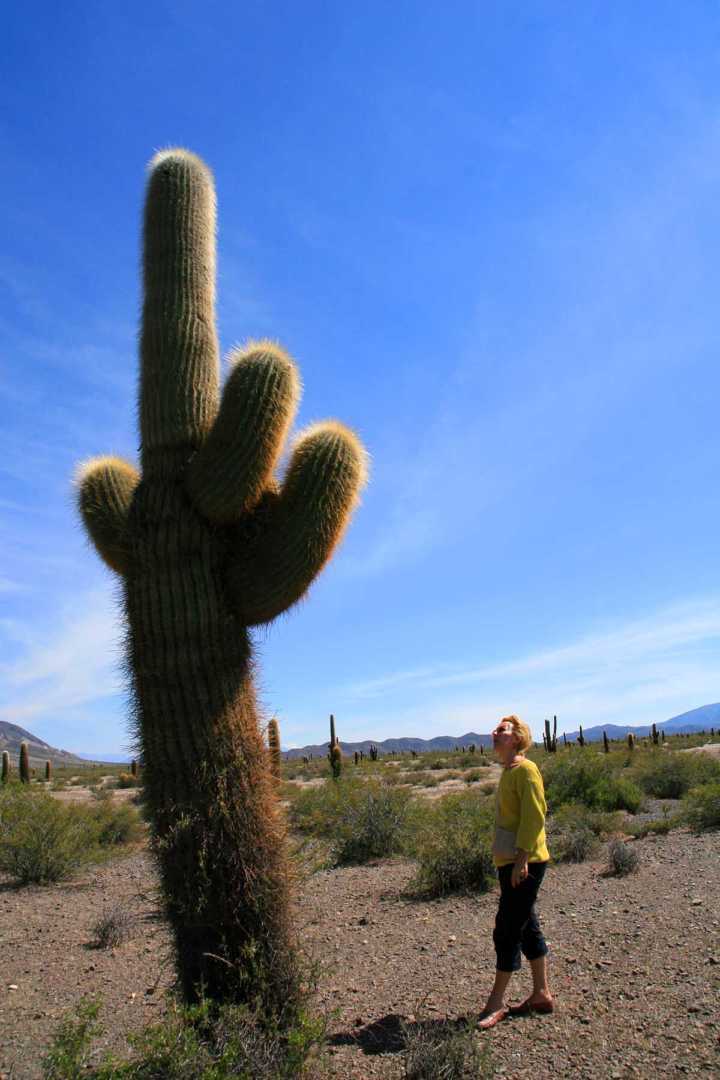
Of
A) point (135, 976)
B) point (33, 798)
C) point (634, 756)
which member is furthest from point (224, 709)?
point (634, 756)

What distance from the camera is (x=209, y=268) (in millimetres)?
6191

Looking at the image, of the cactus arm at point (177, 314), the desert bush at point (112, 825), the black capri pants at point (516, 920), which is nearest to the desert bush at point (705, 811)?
the black capri pants at point (516, 920)

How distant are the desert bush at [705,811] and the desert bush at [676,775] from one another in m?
4.87

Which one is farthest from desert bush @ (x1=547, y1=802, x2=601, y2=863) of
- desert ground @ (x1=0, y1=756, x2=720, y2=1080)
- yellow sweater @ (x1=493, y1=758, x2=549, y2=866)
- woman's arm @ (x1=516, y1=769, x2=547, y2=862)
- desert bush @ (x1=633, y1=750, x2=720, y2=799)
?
woman's arm @ (x1=516, y1=769, x2=547, y2=862)

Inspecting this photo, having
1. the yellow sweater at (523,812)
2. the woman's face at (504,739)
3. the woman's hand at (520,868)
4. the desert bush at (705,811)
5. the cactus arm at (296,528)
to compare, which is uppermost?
the cactus arm at (296,528)

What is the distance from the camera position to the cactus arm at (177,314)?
18.0ft

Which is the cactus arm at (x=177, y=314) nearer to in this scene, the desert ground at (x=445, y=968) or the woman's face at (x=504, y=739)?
the woman's face at (x=504, y=739)

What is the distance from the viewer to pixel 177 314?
5781 millimetres

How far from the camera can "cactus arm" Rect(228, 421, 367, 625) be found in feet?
16.6

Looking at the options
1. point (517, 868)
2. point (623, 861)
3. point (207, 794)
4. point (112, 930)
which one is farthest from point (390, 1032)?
point (623, 861)

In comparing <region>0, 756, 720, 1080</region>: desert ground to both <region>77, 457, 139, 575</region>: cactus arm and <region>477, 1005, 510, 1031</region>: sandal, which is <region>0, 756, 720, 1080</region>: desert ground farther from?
<region>77, 457, 139, 575</region>: cactus arm

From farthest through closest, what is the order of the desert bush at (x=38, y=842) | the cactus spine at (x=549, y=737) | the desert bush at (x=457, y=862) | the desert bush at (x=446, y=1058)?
1. the cactus spine at (x=549, y=737)
2. the desert bush at (x=38, y=842)
3. the desert bush at (x=457, y=862)
4. the desert bush at (x=446, y=1058)

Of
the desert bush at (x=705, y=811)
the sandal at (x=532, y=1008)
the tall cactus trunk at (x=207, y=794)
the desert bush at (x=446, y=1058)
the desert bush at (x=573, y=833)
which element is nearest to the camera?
the desert bush at (x=446, y=1058)

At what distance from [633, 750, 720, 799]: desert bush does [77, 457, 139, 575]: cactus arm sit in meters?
15.9
